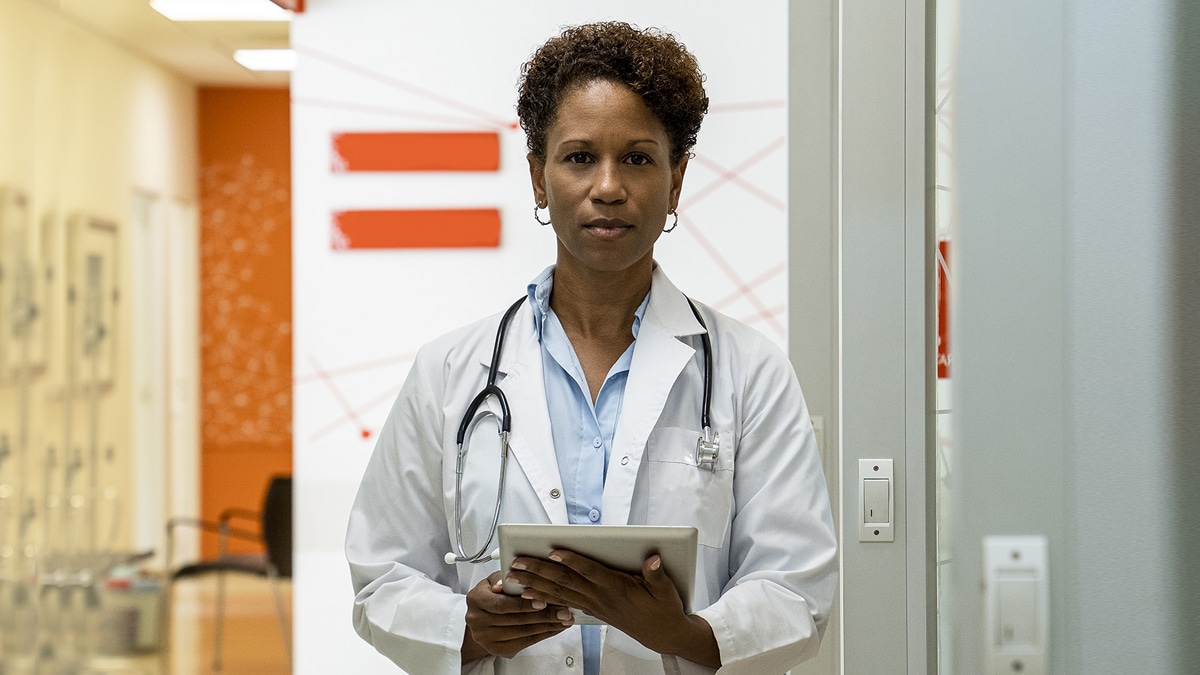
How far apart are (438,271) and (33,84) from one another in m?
2.47

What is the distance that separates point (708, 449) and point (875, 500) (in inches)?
30.9

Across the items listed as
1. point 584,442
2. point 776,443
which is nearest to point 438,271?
point 584,442

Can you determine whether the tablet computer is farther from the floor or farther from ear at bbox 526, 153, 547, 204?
the floor

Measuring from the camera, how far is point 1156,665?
A: 0.72 metres

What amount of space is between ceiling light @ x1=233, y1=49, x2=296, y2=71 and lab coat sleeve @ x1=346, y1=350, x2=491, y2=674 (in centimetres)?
384

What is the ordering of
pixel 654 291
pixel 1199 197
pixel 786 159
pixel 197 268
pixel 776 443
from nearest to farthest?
pixel 1199 197 → pixel 776 443 → pixel 654 291 → pixel 786 159 → pixel 197 268

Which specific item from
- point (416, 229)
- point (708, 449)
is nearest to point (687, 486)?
point (708, 449)

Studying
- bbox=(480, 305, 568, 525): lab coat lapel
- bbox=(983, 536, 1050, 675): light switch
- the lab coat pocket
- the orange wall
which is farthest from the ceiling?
bbox=(983, 536, 1050, 675): light switch

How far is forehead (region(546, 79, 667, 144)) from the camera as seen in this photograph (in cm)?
127

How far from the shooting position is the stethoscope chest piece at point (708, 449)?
124 cm

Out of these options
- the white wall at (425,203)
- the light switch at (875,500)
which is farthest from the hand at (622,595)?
the white wall at (425,203)

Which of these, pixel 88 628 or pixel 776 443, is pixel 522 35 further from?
pixel 88 628

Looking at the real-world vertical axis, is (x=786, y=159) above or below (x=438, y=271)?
above

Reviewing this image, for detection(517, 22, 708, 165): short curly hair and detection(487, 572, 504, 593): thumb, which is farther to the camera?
detection(517, 22, 708, 165): short curly hair
